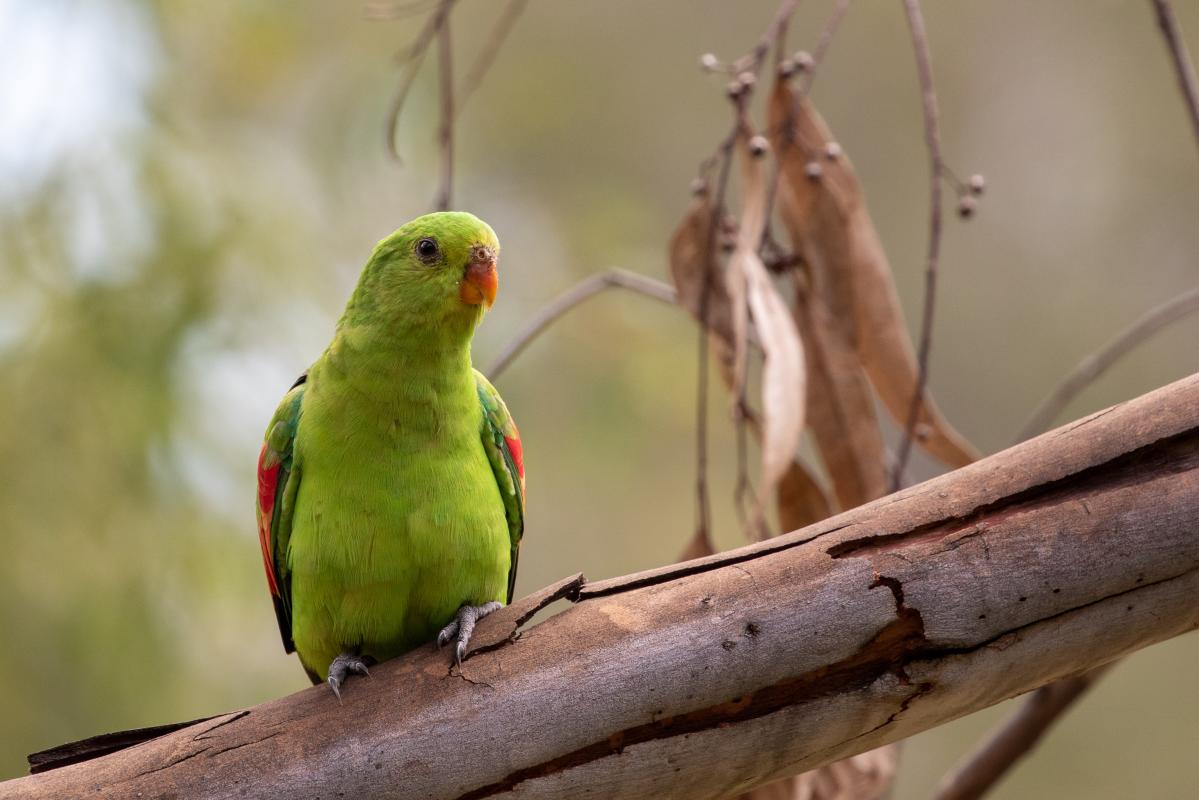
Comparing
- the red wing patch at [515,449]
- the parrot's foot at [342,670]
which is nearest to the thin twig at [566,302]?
the red wing patch at [515,449]

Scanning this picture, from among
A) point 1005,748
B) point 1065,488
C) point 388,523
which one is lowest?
point 1005,748

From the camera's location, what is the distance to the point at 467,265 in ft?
10.3

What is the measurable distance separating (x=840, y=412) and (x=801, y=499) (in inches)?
13.5

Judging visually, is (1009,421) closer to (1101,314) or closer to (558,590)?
(1101,314)

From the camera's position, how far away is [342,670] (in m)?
2.89

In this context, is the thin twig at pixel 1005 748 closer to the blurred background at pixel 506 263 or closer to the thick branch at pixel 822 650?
the thick branch at pixel 822 650

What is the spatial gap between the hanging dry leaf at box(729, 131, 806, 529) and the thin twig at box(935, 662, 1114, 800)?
119 centimetres

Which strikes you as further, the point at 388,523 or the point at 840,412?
the point at 840,412

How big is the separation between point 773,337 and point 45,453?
3.48m

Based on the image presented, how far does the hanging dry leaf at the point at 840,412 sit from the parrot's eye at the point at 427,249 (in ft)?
4.86

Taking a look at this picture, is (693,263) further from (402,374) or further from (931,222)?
(402,374)

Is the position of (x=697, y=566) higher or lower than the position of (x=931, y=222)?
lower

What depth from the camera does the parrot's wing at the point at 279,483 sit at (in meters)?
3.35

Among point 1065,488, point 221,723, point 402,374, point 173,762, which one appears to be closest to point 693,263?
point 402,374
